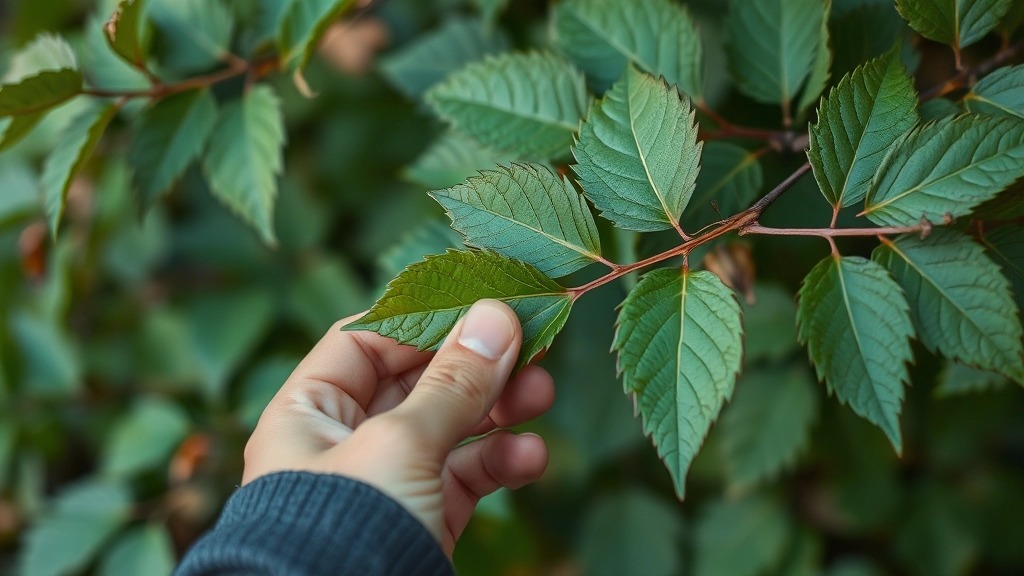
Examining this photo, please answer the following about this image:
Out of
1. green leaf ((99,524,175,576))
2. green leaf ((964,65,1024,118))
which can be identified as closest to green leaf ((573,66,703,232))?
green leaf ((964,65,1024,118))

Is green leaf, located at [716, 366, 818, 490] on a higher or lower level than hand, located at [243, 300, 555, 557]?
lower

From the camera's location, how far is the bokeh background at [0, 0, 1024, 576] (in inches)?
43.4

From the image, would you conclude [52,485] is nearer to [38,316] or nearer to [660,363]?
[38,316]

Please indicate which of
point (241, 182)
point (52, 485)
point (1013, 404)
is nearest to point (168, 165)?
point (241, 182)

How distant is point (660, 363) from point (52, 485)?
1577 mm

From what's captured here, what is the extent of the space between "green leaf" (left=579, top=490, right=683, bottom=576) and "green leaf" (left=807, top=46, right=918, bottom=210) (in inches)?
34.2

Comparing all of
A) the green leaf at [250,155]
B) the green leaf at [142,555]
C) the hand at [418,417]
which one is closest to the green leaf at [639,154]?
the hand at [418,417]

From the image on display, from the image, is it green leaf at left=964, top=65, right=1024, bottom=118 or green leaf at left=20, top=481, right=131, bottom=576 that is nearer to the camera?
green leaf at left=964, top=65, right=1024, bottom=118

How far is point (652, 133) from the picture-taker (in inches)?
23.2

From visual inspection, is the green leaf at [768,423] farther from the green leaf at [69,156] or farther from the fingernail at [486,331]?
the green leaf at [69,156]

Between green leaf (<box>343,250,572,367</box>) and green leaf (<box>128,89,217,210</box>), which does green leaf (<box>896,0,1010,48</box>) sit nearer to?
green leaf (<box>343,250,572,367</box>)

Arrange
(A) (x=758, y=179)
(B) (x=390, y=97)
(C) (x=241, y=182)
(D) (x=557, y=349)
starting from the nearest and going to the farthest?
1. (A) (x=758, y=179)
2. (C) (x=241, y=182)
3. (D) (x=557, y=349)
4. (B) (x=390, y=97)

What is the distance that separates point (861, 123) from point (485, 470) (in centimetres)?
47

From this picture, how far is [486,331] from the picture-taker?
559 millimetres
